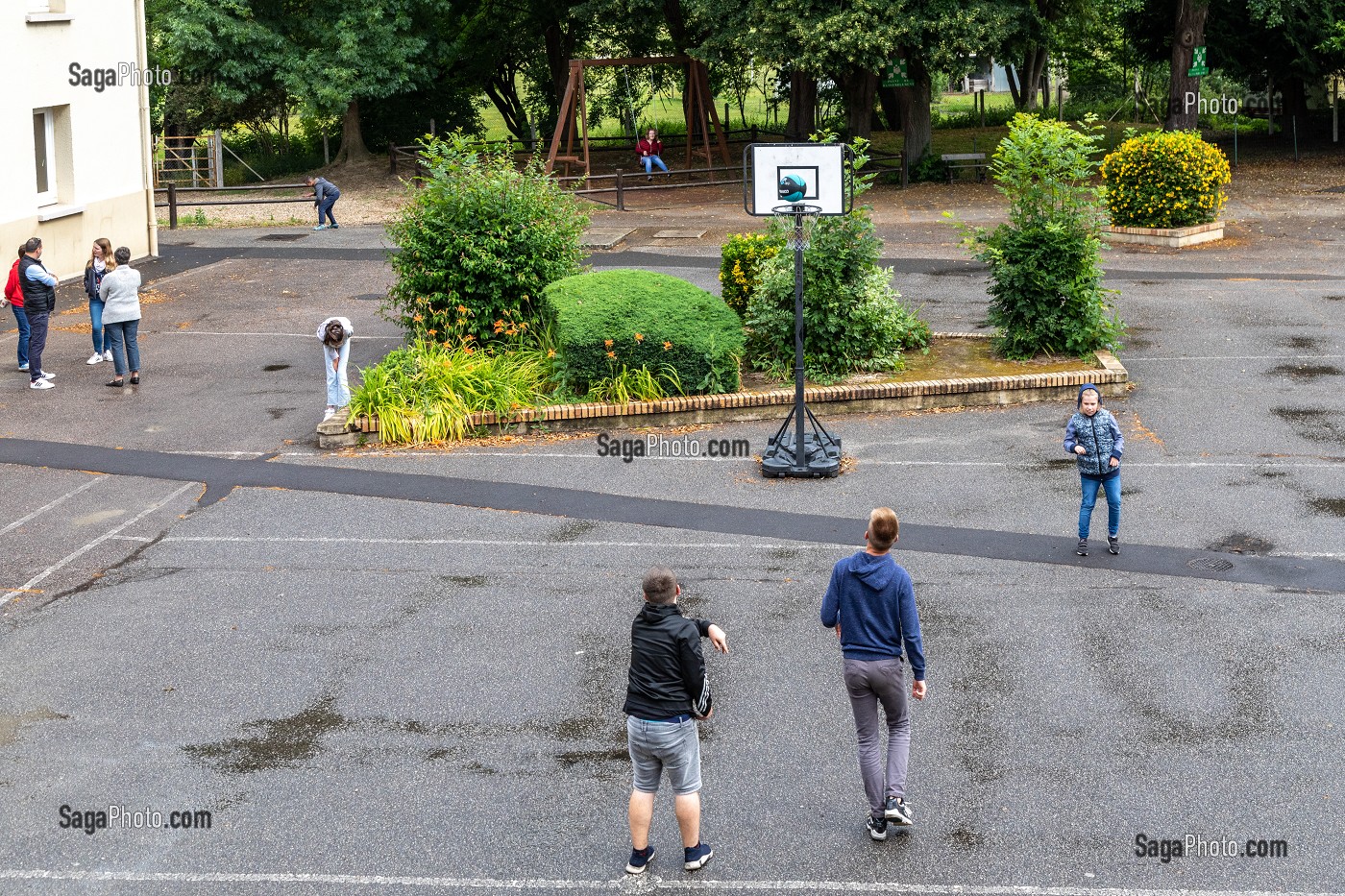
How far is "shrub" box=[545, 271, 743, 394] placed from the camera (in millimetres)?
15414

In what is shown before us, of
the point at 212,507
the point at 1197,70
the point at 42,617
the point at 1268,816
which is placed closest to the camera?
the point at 1268,816

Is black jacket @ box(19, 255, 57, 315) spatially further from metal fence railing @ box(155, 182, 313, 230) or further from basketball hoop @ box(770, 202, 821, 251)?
metal fence railing @ box(155, 182, 313, 230)

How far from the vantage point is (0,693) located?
8867 mm

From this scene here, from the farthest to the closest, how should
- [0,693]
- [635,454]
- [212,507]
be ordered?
[635,454] < [212,507] < [0,693]

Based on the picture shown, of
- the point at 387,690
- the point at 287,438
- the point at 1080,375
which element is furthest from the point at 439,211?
the point at 387,690

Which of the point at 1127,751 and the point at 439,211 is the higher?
the point at 439,211

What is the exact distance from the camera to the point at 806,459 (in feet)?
44.5

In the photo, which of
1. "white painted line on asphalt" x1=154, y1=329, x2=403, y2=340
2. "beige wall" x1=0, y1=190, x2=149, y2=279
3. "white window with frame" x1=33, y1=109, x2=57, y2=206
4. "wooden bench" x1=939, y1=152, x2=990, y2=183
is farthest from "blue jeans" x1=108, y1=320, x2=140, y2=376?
"wooden bench" x1=939, y1=152, x2=990, y2=183

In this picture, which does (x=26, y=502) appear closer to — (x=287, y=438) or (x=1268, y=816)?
(x=287, y=438)

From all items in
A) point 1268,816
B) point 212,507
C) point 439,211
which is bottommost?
point 1268,816

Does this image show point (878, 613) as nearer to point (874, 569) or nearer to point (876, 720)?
point (874, 569)

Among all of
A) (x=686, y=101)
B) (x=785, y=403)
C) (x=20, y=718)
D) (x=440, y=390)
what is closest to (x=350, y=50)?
(x=686, y=101)

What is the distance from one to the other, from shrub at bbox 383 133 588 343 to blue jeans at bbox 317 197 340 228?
14297 millimetres

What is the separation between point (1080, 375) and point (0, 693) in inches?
450
